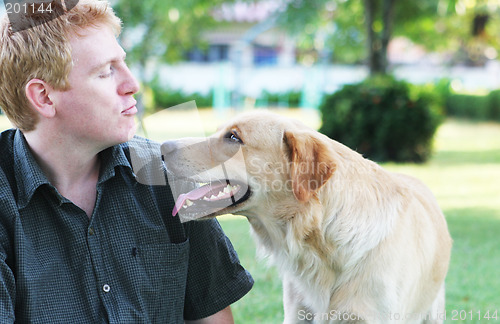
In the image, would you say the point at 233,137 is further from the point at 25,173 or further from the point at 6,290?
the point at 6,290

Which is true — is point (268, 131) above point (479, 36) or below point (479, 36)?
above

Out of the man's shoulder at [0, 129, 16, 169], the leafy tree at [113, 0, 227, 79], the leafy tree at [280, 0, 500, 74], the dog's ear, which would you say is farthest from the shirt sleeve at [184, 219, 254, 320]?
the leafy tree at [113, 0, 227, 79]

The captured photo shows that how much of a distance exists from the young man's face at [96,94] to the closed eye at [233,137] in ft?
2.36

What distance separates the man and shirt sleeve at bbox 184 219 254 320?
0.45 feet

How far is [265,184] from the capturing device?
9.30 feet

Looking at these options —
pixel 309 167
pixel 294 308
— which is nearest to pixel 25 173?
pixel 309 167

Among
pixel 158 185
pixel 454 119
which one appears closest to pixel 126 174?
pixel 158 185

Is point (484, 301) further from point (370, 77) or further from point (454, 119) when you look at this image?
point (454, 119)

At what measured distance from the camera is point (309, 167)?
269cm

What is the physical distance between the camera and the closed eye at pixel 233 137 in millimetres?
2906

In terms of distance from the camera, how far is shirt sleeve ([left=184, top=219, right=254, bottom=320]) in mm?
2600

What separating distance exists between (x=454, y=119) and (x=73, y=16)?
2321 centimetres

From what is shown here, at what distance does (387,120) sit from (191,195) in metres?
9.44

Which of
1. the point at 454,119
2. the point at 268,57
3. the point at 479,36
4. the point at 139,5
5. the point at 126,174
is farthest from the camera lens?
the point at 268,57
